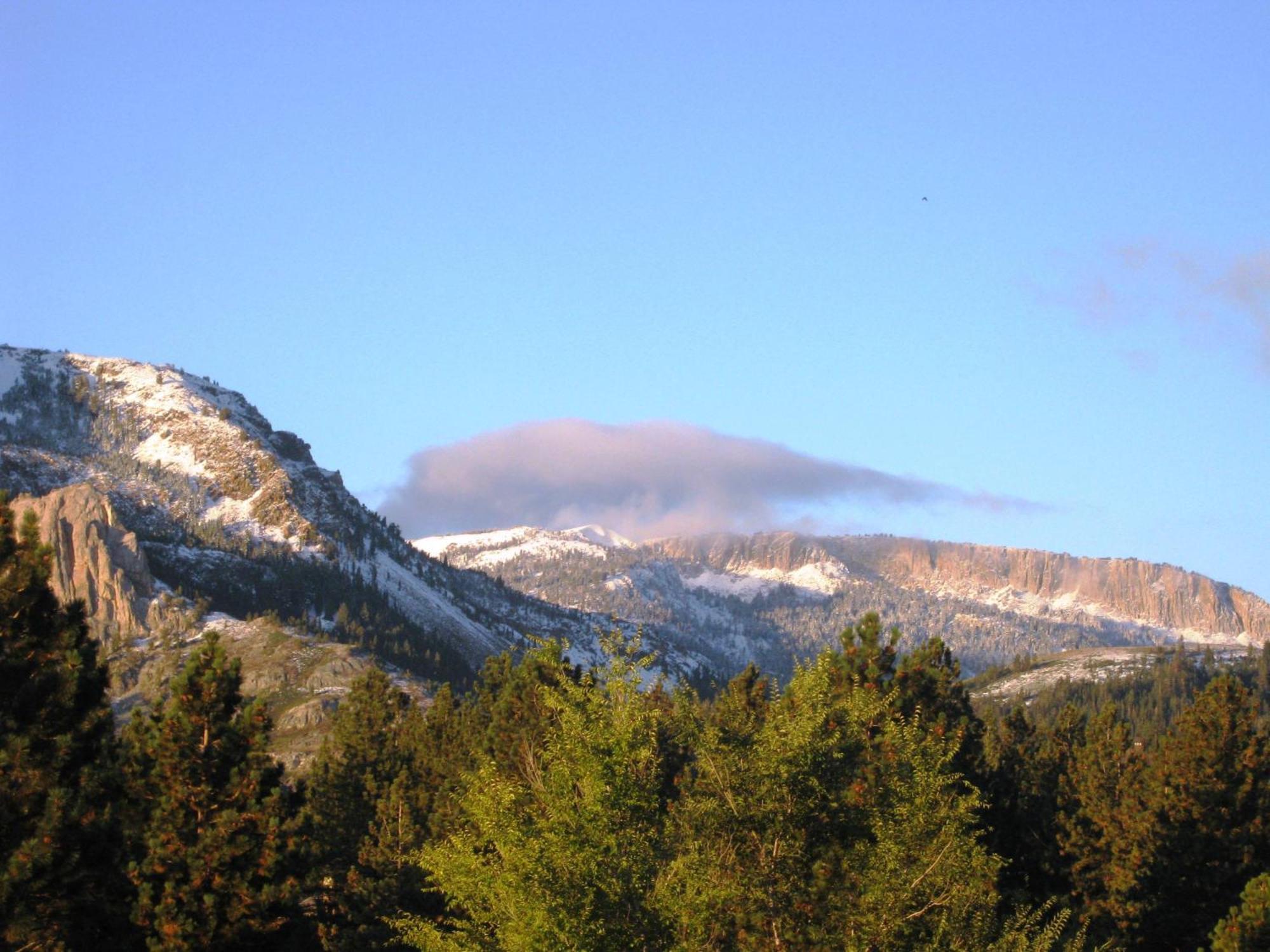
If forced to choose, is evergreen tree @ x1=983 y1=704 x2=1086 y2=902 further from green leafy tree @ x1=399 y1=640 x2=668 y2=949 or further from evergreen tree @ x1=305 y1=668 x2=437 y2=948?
green leafy tree @ x1=399 y1=640 x2=668 y2=949

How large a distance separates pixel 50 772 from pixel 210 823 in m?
5.89

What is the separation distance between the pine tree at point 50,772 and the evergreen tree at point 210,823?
1.26 metres

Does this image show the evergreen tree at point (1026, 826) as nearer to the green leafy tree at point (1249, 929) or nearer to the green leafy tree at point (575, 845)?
the green leafy tree at point (1249, 929)

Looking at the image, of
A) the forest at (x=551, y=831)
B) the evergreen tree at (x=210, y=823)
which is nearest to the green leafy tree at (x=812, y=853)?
the forest at (x=551, y=831)

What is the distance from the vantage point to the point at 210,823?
4366cm

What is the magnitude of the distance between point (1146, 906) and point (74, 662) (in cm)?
5087

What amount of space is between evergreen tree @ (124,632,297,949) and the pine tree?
1256 millimetres

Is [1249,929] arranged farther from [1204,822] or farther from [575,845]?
[575,845]

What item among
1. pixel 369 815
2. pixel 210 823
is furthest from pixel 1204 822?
pixel 210 823

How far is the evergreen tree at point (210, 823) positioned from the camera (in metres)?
42.1

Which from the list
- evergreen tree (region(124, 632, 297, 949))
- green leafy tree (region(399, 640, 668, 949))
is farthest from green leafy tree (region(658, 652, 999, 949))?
evergreen tree (region(124, 632, 297, 949))

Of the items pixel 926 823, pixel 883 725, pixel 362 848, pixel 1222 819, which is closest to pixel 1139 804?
pixel 1222 819

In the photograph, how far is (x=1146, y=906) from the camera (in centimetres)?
6944

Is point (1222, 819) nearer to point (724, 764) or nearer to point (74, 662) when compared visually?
point (724, 764)
